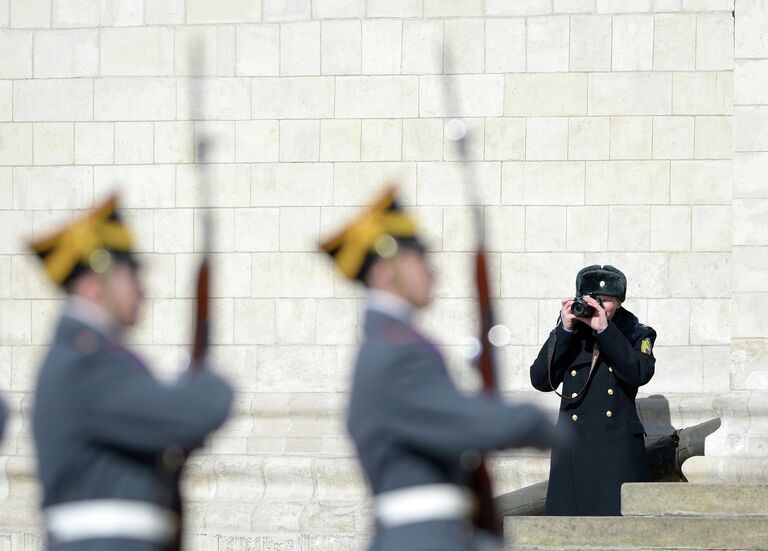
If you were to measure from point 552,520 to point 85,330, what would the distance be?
3.77 metres

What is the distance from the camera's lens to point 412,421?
4145 mm

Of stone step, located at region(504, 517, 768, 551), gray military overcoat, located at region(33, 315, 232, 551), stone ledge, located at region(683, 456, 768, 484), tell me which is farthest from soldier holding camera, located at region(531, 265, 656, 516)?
gray military overcoat, located at region(33, 315, 232, 551)

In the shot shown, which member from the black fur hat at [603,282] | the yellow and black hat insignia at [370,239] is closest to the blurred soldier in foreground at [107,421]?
the yellow and black hat insignia at [370,239]

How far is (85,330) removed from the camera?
4.11m

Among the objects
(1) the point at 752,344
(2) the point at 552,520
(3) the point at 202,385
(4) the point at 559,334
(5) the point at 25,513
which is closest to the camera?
(3) the point at 202,385

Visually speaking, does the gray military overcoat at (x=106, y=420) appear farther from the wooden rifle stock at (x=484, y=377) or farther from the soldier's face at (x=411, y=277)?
the wooden rifle stock at (x=484, y=377)

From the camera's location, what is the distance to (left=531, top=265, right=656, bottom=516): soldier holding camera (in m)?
8.12

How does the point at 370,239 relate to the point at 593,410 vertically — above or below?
above

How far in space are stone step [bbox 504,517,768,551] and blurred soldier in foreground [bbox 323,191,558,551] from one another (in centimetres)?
314

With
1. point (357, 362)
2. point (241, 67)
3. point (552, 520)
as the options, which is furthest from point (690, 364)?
point (357, 362)

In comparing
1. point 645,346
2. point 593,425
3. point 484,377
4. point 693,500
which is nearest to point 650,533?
point 693,500

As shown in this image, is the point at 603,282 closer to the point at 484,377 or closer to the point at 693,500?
the point at 693,500

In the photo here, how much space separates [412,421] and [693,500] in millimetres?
3951

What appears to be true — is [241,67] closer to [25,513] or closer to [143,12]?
[143,12]
